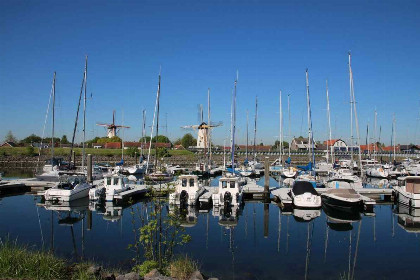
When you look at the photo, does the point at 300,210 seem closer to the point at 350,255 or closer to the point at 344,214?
the point at 344,214

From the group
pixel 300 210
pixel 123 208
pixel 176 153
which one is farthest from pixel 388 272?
pixel 176 153

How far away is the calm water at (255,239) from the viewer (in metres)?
16.9

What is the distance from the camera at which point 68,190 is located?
108 ft

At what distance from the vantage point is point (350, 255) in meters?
19.2

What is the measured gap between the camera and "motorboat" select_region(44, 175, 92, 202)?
3256 centimetres

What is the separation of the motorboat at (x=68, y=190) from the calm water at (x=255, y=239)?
1208 mm

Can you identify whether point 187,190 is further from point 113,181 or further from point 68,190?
point 68,190

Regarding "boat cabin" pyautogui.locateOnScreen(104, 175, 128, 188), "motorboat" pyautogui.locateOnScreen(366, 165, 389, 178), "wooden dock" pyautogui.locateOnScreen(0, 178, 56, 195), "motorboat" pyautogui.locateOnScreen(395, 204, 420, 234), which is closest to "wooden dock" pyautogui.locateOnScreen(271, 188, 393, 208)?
"motorboat" pyautogui.locateOnScreen(395, 204, 420, 234)

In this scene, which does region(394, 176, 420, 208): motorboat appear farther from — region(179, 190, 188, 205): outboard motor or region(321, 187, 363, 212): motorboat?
region(179, 190, 188, 205): outboard motor

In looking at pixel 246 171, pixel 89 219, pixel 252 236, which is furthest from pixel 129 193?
pixel 246 171

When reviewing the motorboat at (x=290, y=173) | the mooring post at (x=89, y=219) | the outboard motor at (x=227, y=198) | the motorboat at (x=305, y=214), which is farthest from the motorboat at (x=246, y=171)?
the mooring post at (x=89, y=219)

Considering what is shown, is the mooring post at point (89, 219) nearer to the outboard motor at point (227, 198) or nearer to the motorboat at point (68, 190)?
the motorboat at point (68, 190)

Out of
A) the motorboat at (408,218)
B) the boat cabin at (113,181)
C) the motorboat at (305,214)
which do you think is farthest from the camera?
the boat cabin at (113,181)

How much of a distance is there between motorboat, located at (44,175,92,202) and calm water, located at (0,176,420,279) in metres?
1.21
